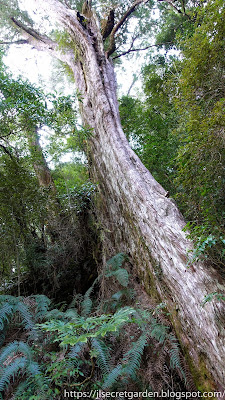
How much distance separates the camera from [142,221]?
3686mm

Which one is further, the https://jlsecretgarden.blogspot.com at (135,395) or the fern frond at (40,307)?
the fern frond at (40,307)

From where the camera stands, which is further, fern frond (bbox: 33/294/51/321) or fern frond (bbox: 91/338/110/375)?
fern frond (bbox: 33/294/51/321)

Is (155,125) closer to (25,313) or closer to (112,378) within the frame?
(25,313)

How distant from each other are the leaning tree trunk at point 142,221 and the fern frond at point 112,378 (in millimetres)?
738

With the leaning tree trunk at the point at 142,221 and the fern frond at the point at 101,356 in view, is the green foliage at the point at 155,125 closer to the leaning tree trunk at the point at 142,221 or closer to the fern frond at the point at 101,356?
the leaning tree trunk at the point at 142,221

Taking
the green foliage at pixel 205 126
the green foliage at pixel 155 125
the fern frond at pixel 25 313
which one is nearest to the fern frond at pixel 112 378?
the fern frond at pixel 25 313

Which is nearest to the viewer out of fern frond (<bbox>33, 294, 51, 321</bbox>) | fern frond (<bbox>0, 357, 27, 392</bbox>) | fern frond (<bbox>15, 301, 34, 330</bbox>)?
fern frond (<bbox>0, 357, 27, 392</bbox>)

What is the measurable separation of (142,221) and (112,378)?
6.91ft

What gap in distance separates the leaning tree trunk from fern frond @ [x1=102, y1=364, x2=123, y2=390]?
2.42 ft

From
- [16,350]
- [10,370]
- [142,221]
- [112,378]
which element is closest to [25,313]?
[16,350]

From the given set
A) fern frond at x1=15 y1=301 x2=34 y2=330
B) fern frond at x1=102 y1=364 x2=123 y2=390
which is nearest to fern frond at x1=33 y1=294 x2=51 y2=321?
fern frond at x1=15 y1=301 x2=34 y2=330

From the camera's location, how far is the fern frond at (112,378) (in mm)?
2048

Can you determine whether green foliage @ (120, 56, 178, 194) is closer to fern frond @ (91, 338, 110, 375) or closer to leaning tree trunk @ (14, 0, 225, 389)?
leaning tree trunk @ (14, 0, 225, 389)

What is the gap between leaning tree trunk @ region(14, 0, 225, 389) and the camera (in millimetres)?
2265
